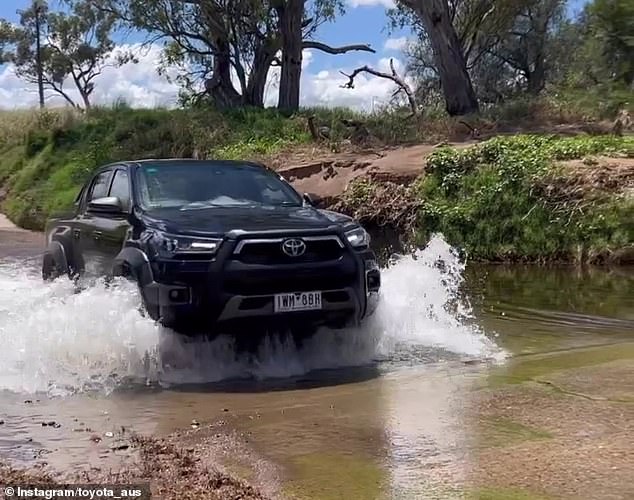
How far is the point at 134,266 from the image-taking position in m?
7.32

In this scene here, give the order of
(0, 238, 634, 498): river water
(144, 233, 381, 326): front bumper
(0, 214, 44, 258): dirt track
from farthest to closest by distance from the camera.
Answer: (0, 214, 44, 258): dirt track
(144, 233, 381, 326): front bumper
(0, 238, 634, 498): river water

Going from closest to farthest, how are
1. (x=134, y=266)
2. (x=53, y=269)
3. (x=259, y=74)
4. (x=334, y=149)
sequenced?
(x=134, y=266), (x=53, y=269), (x=334, y=149), (x=259, y=74)

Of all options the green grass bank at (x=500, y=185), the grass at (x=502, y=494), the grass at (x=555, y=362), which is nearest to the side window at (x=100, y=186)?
the grass at (x=555, y=362)

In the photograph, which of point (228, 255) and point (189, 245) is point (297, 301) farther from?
point (189, 245)

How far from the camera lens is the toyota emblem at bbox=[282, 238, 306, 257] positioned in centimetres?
706

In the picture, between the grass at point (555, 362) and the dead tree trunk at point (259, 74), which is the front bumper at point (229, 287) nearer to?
the grass at point (555, 362)

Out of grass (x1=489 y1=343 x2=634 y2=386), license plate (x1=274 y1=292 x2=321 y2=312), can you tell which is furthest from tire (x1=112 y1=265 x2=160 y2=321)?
grass (x1=489 y1=343 x2=634 y2=386)

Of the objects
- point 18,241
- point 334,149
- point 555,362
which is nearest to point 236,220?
point 555,362

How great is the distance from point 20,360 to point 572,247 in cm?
947

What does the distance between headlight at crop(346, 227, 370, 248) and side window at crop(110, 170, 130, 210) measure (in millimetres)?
1912

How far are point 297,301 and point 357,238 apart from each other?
2.63 ft

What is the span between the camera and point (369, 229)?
17266 millimetres

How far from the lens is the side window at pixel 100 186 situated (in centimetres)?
919

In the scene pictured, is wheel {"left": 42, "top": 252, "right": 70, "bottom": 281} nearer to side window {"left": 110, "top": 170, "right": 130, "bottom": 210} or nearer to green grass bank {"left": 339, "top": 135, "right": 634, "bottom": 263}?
side window {"left": 110, "top": 170, "right": 130, "bottom": 210}
